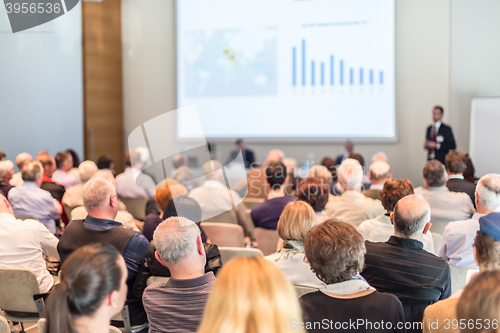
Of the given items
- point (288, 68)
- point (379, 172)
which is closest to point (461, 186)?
point (379, 172)

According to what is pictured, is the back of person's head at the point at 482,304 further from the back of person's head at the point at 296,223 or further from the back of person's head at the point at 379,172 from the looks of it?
the back of person's head at the point at 379,172

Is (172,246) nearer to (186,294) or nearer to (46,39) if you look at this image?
(186,294)

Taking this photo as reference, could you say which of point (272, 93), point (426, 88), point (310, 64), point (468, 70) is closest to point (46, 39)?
point (272, 93)

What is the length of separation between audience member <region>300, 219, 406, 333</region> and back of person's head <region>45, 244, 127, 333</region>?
2.10 ft

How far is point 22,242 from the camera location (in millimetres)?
2707

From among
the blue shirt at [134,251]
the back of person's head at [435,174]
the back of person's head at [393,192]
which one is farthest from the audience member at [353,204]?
the blue shirt at [134,251]

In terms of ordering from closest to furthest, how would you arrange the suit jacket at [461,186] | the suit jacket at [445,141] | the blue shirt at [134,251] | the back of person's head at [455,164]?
the blue shirt at [134,251] → the suit jacket at [461,186] → the back of person's head at [455,164] → the suit jacket at [445,141]

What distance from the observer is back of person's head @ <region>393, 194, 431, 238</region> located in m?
2.14

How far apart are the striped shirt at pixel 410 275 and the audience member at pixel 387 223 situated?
49 cm

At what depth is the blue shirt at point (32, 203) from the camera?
3.66 meters

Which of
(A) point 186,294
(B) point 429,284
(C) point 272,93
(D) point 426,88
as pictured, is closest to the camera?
(A) point 186,294

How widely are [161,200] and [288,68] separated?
17.9ft

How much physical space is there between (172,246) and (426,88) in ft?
22.7

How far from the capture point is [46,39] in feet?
24.0
